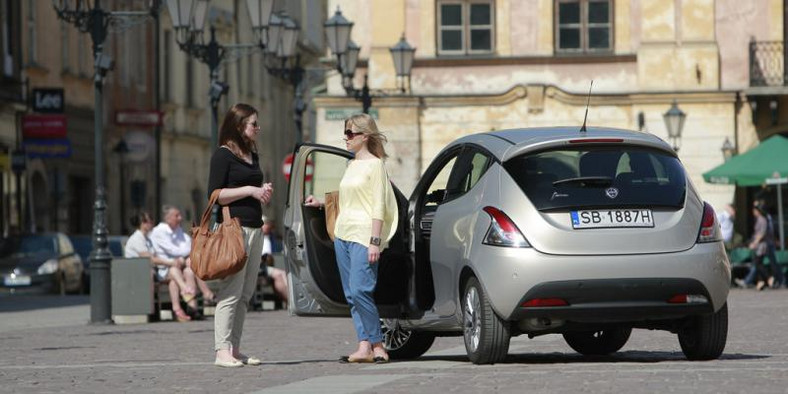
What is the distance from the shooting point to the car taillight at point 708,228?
1378 cm

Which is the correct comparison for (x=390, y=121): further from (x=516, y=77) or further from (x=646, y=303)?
(x=646, y=303)

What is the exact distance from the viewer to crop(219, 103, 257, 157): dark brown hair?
14406 millimetres

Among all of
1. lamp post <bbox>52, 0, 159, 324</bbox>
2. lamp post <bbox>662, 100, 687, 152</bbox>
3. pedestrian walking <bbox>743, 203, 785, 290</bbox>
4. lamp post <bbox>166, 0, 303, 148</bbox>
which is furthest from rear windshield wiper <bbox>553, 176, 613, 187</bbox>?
lamp post <bbox>662, 100, 687, 152</bbox>

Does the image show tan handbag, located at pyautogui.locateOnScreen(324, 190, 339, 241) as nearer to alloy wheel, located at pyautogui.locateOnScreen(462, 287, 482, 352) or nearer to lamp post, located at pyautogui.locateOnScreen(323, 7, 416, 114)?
alloy wheel, located at pyautogui.locateOnScreen(462, 287, 482, 352)

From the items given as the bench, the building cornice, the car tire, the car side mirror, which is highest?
the building cornice

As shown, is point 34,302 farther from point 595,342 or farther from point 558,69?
point 595,342

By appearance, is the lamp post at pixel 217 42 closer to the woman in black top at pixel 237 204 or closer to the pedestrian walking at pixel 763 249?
the pedestrian walking at pixel 763 249

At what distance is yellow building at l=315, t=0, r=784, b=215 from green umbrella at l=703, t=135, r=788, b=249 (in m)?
4.51

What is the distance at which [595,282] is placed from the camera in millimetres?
13422

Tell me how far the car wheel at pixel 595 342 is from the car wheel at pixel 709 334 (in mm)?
1521

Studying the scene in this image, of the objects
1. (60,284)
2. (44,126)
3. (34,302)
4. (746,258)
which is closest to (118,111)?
(44,126)

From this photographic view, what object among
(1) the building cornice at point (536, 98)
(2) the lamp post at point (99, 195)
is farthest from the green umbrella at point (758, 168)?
(2) the lamp post at point (99, 195)

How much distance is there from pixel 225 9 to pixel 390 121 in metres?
28.2

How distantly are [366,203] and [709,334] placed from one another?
8.14ft
